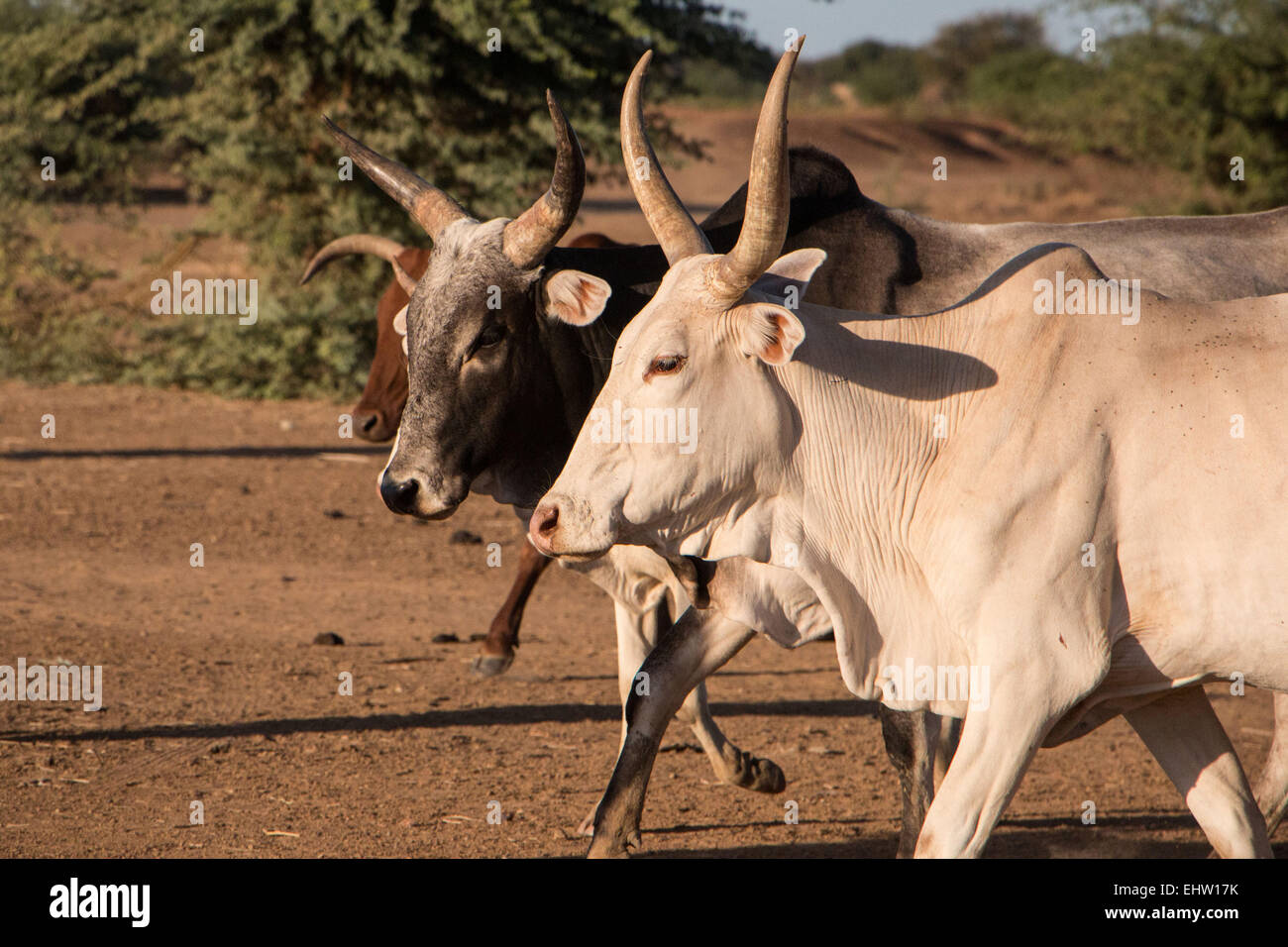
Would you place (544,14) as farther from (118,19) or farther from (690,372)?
(690,372)

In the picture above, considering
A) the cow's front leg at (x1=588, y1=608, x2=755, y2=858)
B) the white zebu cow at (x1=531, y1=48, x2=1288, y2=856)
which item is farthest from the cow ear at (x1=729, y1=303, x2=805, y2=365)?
the cow's front leg at (x1=588, y1=608, x2=755, y2=858)

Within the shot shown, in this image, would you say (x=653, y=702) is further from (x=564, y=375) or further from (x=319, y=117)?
(x=319, y=117)

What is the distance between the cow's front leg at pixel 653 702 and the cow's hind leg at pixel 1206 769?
46.6 inches

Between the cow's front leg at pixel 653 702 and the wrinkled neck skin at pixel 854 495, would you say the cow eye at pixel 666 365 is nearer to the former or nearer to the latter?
the wrinkled neck skin at pixel 854 495

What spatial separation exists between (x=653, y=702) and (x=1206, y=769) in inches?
59.1

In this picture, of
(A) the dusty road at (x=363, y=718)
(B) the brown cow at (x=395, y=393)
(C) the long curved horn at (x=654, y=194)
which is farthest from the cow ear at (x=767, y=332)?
(B) the brown cow at (x=395, y=393)

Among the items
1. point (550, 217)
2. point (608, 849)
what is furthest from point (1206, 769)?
point (550, 217)

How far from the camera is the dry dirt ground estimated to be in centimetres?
493

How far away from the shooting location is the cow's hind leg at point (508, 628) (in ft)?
21.7

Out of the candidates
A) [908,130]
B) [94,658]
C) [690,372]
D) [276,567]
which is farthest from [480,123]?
[908,130]

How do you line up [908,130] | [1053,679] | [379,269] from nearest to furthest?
[1053,679], [379,269], [908,130]

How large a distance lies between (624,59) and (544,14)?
87 cm

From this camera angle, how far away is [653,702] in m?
4.55
